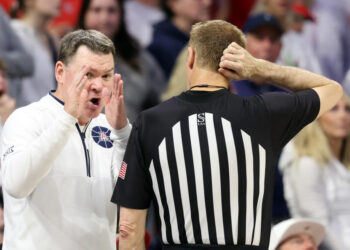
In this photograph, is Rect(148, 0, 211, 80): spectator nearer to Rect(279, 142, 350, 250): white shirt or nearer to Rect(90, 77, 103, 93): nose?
Rect(279, 142, 350, 250): white shirt

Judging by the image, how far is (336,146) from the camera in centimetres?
600

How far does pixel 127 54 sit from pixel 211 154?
3390 mm

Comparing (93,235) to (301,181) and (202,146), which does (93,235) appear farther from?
(301,181)

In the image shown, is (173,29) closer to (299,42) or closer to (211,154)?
(299,42)

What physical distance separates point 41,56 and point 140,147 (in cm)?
323

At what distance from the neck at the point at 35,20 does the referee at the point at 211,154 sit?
3255mm

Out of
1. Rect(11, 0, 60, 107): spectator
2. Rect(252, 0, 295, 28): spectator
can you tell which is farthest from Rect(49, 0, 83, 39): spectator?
Rect(252, 0, 295, 28): spectator

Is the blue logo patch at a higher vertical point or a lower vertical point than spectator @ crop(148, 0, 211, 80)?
Answer: lower

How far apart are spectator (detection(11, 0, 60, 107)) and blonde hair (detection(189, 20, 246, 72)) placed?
3.10 meters

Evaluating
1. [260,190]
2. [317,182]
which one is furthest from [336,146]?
[260,190]

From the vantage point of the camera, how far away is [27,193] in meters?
2.79

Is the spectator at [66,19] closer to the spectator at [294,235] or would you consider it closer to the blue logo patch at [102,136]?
the spectator at [294,235]

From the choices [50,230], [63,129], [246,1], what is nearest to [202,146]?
[63,129]

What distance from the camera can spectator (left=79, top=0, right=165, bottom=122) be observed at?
598 cm
